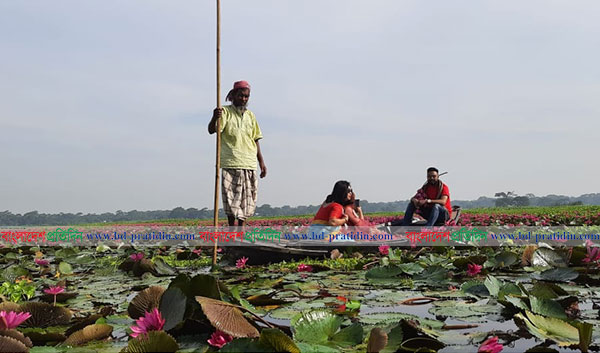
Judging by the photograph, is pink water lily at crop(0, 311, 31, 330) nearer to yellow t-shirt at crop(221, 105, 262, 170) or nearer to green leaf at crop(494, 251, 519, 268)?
green leaf at crop(494, 251, 519, 268)

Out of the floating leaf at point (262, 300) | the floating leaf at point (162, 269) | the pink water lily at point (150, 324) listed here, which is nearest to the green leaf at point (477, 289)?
the floating leaf at point (262, 300)

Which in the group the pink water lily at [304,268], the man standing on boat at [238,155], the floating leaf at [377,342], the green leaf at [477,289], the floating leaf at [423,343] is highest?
the man standing on boat at [238,155]

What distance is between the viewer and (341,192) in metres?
5.32

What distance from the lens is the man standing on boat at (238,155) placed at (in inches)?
219

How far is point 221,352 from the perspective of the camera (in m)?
1.10

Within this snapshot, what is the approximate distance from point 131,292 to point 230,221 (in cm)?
304

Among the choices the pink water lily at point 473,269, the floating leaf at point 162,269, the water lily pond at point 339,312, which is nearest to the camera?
the water lily pond at point 339,312

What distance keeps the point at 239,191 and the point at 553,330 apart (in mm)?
4544

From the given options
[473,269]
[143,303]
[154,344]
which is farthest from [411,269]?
[154,344]

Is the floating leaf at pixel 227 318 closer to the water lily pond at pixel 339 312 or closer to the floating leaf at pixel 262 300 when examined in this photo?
the water lily pond at pixel 339 312

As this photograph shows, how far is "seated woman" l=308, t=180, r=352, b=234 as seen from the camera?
5098 mm

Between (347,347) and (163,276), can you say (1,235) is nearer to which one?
(163,276)

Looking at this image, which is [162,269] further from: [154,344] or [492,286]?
[154,344]

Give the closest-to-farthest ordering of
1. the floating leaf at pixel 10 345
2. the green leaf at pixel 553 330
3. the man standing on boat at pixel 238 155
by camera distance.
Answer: the floating leaf at pixel 10 345 → the green leaf at pixel 553 330 → the man standing on boat at pixel 238 155
